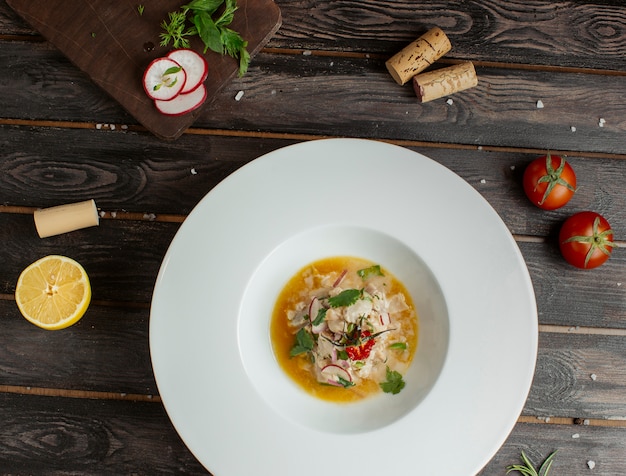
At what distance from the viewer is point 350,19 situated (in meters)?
2.82

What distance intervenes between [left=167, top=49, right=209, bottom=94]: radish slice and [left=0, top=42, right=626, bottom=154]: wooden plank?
0.62ft

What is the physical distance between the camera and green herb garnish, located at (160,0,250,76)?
2570 mm

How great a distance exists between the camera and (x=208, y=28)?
101 inches

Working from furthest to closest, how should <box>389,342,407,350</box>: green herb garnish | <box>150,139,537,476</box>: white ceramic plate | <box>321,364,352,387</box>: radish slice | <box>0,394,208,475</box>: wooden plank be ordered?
<box>0,394,208,475</box>: wooden plank < <box>389,342,407,350</box>: green herb garnish < <box>321,364,352,387</box>: radish slice < <box>150,139,537,476</box>: white ceramic plate

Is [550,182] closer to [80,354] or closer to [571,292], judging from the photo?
[571,292]

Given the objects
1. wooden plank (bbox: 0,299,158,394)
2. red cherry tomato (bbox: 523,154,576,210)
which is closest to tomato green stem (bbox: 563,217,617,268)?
red cherry tomato (bbox: 523,154,576,210)

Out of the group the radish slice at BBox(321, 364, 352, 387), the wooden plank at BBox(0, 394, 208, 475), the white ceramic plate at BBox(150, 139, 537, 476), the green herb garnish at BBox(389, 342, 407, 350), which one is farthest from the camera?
the wooden plank at BBox(0, 394, 208, 475)

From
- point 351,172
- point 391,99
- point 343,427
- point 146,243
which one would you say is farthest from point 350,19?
point 343,427

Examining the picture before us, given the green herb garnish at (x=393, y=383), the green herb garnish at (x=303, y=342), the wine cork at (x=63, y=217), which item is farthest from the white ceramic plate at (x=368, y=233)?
the wine cork at (x=63, y=217)

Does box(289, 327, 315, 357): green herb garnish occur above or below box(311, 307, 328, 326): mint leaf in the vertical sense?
below

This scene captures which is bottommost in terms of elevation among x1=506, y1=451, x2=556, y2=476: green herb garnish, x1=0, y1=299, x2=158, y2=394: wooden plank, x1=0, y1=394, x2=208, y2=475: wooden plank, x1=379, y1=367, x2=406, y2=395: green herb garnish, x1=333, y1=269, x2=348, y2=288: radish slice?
x1=0, y1=394, x2=208, y2=475: wooden plank

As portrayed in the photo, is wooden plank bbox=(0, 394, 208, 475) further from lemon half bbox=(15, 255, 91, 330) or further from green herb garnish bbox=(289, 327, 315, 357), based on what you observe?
green herb garnish bbox=(289, 327, 315, 357)

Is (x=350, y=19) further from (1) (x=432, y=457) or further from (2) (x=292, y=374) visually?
(1) (x=432, y=457)

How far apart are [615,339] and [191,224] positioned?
6.53 feet
